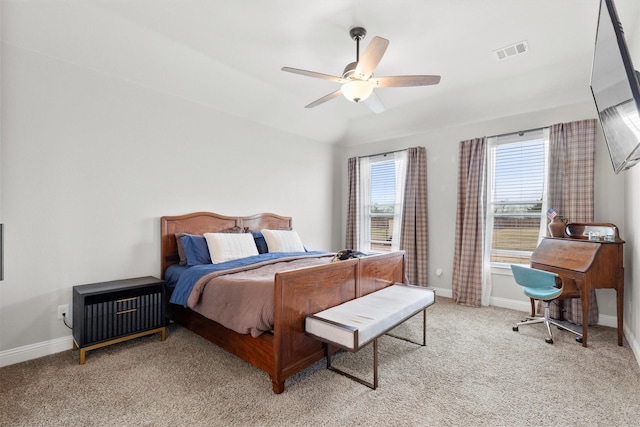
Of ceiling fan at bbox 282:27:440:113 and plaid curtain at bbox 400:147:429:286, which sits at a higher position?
ceiling fan at bbox 282:27:440:113

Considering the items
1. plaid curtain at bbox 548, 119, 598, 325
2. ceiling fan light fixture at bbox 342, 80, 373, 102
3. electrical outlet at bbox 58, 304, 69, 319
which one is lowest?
electrical outlet at bbox 58, 304, 69, 319

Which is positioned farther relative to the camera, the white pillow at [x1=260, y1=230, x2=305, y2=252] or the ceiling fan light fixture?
the white pillow at [x1=260, y1=230, x2=305, y2=252]

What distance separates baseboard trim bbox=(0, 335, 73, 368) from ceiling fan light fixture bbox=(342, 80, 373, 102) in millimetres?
3276

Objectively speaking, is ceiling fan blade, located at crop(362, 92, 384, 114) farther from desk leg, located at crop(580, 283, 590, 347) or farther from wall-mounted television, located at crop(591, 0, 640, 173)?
desk leg, located at crop(580, 283, 590, 347)

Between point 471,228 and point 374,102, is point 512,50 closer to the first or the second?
point 374,102

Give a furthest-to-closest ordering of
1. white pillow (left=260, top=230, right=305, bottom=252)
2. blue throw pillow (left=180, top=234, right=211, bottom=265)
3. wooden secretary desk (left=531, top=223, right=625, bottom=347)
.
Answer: white pillow (left=260, top=230, right=305, bottom=252), blue throw pillow (left=180, top=234, right=211, bottom=265), wooden secretary desk (left=531, top=223, right=625, bottom=347)

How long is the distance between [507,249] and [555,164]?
1187 mm

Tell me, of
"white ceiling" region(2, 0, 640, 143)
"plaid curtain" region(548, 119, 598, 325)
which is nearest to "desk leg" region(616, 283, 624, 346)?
"plaid curtain" region(548, 119, 598, 325)

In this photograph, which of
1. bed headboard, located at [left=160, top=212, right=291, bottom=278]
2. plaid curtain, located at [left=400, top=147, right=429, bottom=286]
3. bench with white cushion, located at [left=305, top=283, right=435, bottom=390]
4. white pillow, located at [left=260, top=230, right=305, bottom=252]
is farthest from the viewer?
plaid curtain, located at [left=400, top=147, right=429, bottom=286]

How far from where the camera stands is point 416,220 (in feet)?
15.3

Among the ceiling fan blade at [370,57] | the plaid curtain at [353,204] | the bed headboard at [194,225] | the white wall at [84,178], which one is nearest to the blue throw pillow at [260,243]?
the bed headboard at [194,225]

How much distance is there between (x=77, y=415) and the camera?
1809mm

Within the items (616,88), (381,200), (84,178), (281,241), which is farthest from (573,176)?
(84,178)

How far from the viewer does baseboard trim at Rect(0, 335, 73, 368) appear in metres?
2.40
